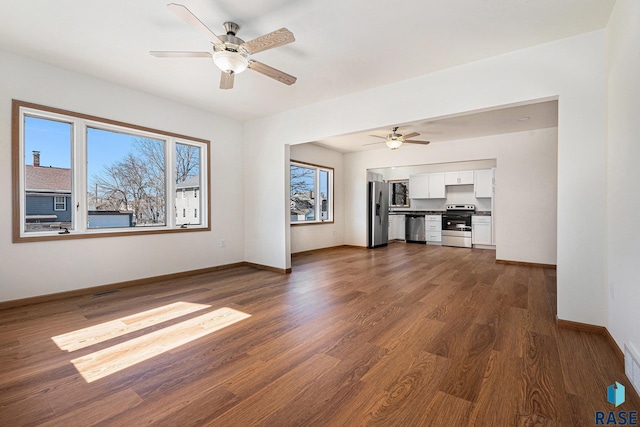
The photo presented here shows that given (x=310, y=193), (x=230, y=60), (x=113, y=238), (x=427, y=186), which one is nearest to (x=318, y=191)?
(x=310, y=193)


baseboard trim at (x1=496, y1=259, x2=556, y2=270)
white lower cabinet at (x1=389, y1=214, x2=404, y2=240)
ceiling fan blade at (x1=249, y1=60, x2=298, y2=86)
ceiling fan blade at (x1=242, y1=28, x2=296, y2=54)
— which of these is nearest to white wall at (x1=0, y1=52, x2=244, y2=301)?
ceiling fan blade at (x1=249, y1=60, x2=298, y2=86)

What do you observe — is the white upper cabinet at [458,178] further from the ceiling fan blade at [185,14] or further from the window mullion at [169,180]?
the ceiling fan blade at [185,14]

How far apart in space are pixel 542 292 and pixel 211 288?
4.20 metres

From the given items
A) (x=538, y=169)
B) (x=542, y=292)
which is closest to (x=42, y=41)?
(x=542, y=292)

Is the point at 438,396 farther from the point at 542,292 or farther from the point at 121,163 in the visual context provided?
the point at 121,163

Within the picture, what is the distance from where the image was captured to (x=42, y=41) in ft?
8.82

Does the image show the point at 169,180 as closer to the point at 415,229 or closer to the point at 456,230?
the point at 415,229

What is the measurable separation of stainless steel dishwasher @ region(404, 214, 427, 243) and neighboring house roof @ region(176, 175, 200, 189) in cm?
627

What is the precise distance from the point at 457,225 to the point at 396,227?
186cm

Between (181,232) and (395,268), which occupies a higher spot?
(181,232)

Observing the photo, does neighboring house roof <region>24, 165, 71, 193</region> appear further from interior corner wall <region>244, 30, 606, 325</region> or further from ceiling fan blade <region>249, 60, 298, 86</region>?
interior corner wall <region>244, 30, 606, 325</region>

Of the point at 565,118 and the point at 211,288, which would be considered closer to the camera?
the point at 565,118

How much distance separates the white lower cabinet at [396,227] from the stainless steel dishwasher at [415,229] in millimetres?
132

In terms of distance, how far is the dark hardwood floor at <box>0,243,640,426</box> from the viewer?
4.75ft
